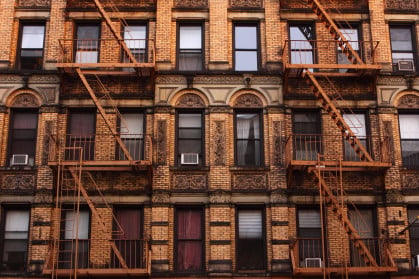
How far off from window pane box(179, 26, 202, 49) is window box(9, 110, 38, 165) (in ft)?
18.8

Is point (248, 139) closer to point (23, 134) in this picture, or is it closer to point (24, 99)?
point (23, 134)

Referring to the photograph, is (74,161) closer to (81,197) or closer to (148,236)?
(81,197)

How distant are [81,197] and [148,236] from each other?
257 cm

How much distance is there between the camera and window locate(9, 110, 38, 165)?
22047 mm

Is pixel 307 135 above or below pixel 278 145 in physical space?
above

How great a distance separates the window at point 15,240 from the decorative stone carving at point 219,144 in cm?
649

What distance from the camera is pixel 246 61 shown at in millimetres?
23188

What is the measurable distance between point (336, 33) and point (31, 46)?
35.2 ft

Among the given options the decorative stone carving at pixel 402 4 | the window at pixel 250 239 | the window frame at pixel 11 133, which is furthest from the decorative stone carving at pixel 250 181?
the decorative stone carving at pixel 402 4

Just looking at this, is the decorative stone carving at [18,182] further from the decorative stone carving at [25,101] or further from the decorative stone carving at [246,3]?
the decorative stone carving at [246,3]

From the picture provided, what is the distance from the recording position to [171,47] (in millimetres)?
23062

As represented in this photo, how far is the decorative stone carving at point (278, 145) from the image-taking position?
71.3ft

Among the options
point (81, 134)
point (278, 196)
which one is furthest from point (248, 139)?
point (81, 134)

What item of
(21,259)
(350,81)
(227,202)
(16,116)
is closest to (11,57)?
(16,116)
